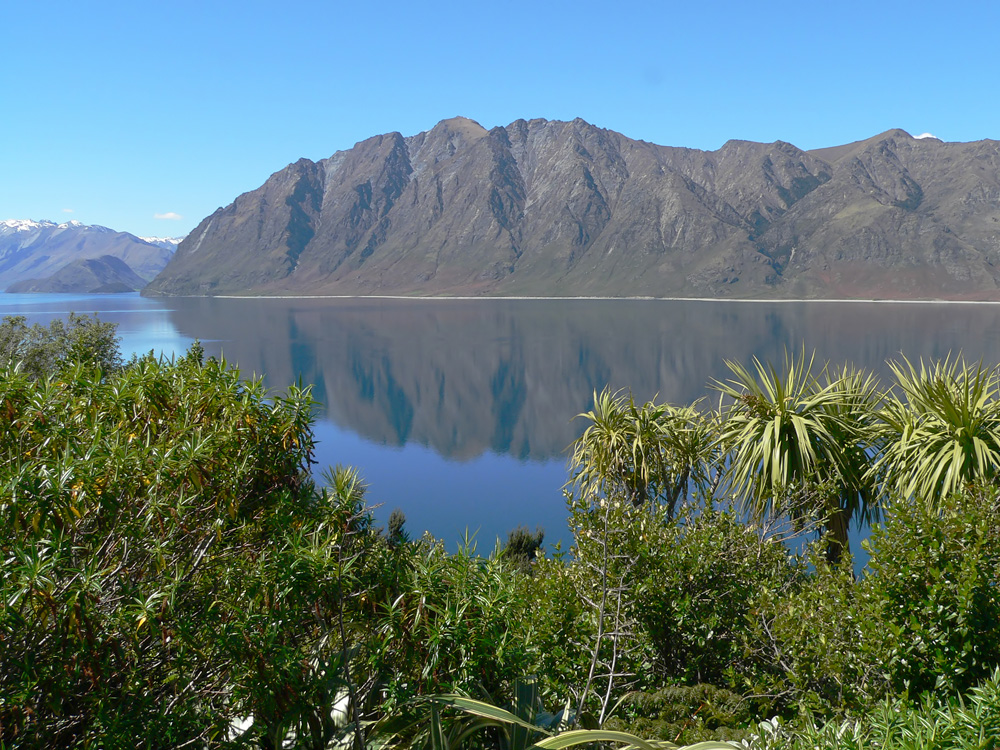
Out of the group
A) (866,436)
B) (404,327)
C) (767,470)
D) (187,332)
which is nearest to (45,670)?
(767,470)

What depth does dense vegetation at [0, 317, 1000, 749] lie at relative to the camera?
475 cm

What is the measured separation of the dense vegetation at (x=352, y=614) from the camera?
475 cm

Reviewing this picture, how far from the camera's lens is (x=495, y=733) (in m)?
6.33

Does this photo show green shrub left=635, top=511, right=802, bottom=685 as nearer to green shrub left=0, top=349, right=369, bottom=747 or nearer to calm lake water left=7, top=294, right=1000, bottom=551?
green shrub left=0, top=349, right=369, bottom=747

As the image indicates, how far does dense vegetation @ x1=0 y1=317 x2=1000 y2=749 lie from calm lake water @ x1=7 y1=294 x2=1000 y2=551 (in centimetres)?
786

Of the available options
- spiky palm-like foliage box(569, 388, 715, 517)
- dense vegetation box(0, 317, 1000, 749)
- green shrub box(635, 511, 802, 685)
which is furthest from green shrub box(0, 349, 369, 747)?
spiky palm-like foliage box(569, 388, 715, 517)

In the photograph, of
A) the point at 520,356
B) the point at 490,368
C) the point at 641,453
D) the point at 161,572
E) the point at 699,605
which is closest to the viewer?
the point at 161,572

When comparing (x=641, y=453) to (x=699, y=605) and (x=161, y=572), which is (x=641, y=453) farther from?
(x=161, y=572)

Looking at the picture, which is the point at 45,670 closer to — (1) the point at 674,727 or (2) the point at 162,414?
(2) the point at 162,414

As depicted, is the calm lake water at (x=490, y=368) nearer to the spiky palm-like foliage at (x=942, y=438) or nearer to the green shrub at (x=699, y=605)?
the spiky palm-like foliage at (x=942, y=438)

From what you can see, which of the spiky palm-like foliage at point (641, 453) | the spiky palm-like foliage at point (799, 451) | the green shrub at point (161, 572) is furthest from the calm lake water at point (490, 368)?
the green shrub at point (161, 572)

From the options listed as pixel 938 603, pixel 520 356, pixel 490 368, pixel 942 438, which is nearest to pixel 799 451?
pixel 942 438

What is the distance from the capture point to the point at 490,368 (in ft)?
343

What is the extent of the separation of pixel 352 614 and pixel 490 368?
97.9m
